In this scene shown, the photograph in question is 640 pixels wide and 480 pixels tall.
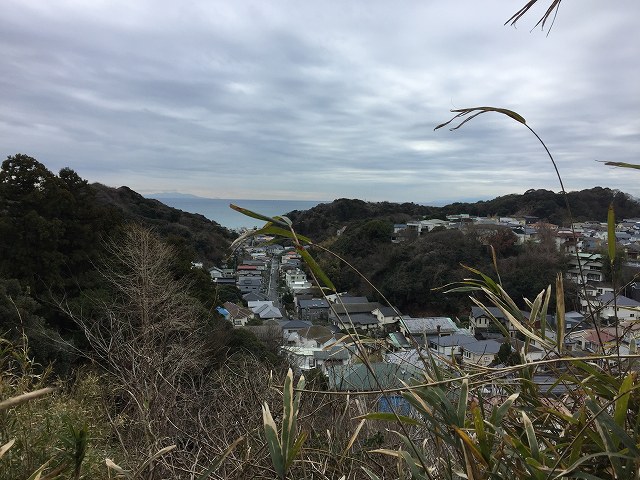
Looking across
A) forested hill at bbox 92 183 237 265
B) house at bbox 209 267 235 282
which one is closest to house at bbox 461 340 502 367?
forested hill at bbox 92 183 237 265

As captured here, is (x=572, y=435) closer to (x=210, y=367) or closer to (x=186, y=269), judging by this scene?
(x=210, y=367)

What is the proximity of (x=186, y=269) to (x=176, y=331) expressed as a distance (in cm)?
358

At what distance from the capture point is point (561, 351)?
1.99 feet

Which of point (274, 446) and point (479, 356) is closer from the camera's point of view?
point (274, 446)

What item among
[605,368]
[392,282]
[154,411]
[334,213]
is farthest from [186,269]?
[334,213]

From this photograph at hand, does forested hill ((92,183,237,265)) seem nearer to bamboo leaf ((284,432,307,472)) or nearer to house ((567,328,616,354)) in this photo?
house ((567,328,616,354))

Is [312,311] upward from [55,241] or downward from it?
downward

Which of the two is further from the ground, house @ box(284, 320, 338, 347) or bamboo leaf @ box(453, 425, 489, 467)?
bamboo leaf @ box(453, 425, 489, 467)

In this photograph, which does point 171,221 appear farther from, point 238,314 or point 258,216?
point 258,216

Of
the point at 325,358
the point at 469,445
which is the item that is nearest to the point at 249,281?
the point at 325,358

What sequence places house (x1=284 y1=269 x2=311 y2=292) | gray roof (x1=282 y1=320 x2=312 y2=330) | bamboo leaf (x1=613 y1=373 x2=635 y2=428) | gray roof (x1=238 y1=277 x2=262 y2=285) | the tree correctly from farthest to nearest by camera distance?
1. house (x1=284 y1=269 x2=311 y2=292)
2. gray roof (x1=238 y1=277 x2=262 y2=285)
3. gray roof (x1=282 y1=320 x2=312 y2=330)
4. the tree
5. bamboo leaf (x1=613 y1=373 x2=635 y2=428)

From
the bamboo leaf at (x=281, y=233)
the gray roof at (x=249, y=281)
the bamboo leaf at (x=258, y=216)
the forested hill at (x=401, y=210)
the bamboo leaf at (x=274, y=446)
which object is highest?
the forested hill at (x=401, y=210)

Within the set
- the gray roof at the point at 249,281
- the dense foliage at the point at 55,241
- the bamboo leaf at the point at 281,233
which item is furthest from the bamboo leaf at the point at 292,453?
the gray roof at the point at 249,281

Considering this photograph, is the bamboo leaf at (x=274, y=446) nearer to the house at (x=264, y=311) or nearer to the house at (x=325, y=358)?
the house at (x=325, y=358)
